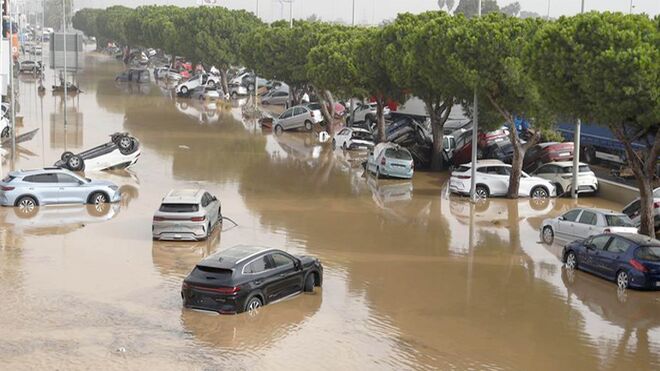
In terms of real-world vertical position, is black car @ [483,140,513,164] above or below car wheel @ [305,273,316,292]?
above

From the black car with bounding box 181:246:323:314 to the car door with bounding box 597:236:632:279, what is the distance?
7.43m

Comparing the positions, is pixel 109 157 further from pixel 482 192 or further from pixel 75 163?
pixel 482 192

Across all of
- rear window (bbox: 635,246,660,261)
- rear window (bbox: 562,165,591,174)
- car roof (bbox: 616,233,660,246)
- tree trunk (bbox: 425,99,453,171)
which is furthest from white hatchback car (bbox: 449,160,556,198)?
rear window (bbox: 635,246,660,261)

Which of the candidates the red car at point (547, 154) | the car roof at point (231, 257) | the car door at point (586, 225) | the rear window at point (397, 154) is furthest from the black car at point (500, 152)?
the car roof at point (231, 257)

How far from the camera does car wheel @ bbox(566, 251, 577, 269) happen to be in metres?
23.4

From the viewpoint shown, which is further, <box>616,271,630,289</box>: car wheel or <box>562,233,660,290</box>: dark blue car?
<box>616,271,630,289</box>: car wheel

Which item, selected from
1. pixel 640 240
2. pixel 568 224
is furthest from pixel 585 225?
pixel 640 240

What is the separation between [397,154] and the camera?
3919 cm

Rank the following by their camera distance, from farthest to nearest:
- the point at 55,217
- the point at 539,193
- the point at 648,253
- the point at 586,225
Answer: the point at 539,193 < the point at 55,217 < the point at 586,225 < the point at 648,253

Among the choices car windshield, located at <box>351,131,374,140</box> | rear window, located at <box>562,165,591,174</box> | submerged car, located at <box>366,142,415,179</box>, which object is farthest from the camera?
car windshield, located at <box>351,131,374,140</box>

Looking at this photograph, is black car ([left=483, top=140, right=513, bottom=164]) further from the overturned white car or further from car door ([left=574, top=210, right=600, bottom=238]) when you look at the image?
car door ([left=574, top=210, right=600, bottom=238])

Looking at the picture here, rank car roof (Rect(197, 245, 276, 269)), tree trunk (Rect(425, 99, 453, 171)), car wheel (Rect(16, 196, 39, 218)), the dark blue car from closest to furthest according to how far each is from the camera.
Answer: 1. car roof (Rect(197, 245, 276, 269))
2. the dark blue car
3. car wheel (Rect(16, 196, 39, 218))
4. tree trunk (Rect(425, 99, 453, 171))

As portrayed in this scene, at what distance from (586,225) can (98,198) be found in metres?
15.4

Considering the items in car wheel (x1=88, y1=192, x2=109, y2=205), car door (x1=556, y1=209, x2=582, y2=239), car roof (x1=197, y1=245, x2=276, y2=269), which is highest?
car roof (x1=197, y1=245, x2=276, y2=269)
